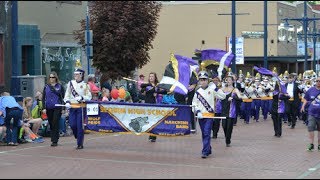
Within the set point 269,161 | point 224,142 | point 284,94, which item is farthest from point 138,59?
point 269,161

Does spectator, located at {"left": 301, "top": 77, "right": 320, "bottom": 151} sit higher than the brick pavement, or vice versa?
spectator, located at {"left": 301, "top": 77, "right": 320, "bottom": 151}

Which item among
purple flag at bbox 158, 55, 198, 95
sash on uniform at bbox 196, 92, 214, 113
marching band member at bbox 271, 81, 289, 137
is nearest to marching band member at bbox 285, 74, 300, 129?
marching band member at bbox 271, 81, 289, 137

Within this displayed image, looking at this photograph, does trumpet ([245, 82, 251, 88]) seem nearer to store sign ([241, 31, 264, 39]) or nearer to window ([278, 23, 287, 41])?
window ([278, 23, 287, 41])

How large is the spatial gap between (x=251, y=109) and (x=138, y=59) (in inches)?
229

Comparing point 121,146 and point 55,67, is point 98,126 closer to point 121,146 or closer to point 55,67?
point 121,146

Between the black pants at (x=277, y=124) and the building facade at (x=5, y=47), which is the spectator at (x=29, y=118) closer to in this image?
the building facade at (x=5, y=47)

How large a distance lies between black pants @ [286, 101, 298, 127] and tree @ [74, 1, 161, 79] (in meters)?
7.71

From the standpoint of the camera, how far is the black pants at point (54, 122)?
574 inches

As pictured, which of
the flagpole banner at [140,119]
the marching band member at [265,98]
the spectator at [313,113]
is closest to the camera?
the flagpole banner at [140,119]

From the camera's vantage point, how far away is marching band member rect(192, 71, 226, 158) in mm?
12719

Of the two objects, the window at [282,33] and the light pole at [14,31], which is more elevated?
the window at [282,33]

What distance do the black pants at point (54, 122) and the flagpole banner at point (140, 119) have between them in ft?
2.85

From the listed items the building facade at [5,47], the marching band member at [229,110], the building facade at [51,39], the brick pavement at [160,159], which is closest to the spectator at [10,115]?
the brick pavement at [160,159]

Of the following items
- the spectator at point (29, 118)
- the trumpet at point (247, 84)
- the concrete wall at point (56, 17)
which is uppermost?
the concrete wall at point (56, 17)
